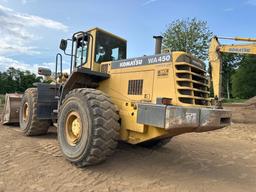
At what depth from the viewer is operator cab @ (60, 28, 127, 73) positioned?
759cm

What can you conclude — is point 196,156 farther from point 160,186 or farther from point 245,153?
point 160,186

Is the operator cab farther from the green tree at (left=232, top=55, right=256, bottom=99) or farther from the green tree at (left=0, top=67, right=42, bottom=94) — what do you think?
the green tree at (left=0, top=67, right=42, bottom=94)

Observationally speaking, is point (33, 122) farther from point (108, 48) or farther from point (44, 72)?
point (108, 48)

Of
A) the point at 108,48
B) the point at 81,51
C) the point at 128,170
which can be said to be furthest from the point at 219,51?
the point at 128,170

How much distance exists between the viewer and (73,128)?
260 inches

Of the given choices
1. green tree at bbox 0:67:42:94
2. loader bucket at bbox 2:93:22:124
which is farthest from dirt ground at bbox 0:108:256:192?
green tree at bbox 0:67:42:94

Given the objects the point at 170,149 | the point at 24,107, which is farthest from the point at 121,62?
the point at 24,107

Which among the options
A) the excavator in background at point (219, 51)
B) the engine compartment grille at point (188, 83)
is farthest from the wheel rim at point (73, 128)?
the excavator in background at point (219, 51)

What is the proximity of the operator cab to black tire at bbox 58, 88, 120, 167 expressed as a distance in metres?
1.51

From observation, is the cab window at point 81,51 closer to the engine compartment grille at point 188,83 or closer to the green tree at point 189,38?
the engine compartment grille at point 188,83

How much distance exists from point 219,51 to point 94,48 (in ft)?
12.6

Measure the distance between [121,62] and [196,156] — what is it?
3.04m

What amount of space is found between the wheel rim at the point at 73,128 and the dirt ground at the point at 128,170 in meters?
0.46

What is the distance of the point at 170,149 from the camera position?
8.34 meters
